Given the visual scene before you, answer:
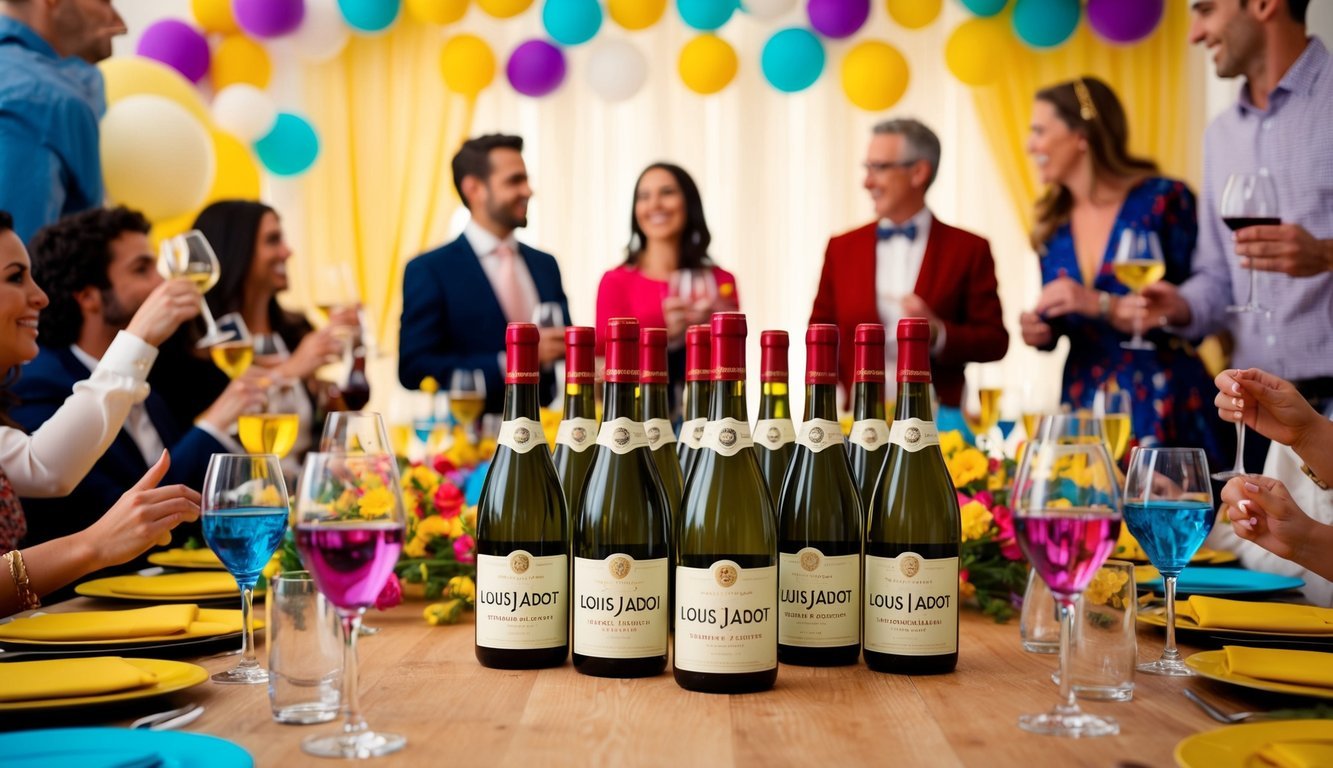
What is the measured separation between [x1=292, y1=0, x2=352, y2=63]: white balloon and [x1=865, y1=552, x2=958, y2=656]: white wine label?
4.70 m

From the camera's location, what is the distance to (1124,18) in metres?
5.21

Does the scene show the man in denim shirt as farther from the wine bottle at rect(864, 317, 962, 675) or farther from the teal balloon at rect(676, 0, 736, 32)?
the wine bottle at rect(864, 317, 962, 675)

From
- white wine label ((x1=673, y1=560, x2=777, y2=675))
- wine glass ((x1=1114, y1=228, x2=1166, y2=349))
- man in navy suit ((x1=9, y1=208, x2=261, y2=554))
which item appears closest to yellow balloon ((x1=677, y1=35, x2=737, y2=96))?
wine glass ((x1=1114, y1=228, x2=1166, y2=349))

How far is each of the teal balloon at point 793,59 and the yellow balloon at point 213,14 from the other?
7.45 ft

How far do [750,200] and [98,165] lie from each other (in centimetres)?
329

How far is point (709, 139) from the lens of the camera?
241 inches

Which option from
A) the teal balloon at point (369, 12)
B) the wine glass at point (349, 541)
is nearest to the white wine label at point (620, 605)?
the wine glass at point (349, 541)

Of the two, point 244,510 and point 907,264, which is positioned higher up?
point 907,264

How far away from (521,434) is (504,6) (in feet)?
13.2

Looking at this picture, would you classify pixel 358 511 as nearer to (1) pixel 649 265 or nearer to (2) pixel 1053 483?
(2) pixel 1053 483

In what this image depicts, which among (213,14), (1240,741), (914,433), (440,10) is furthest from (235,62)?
(1240,741)

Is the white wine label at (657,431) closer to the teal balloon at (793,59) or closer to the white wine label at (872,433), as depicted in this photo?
the white wine label at (872,433)

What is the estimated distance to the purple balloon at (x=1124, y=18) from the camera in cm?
518

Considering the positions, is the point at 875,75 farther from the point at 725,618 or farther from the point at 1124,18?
the point at 725,618
